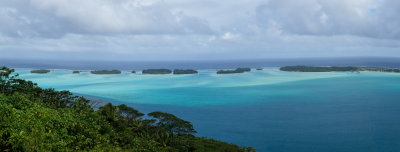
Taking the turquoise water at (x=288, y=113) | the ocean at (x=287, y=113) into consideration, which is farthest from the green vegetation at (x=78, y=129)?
the ocean at (x=287, y=113)

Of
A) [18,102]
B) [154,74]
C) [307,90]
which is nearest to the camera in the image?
[18,102]

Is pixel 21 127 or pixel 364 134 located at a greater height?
pixel 21 127

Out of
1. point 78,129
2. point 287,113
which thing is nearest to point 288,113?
point 287,113

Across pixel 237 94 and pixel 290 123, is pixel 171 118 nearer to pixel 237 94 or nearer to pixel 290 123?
pixel 290 123

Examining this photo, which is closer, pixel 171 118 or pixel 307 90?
pixel 171 118

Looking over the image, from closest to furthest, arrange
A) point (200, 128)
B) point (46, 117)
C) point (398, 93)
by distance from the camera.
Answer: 1. point (46, 117)
2. point (200, 128)
3. point (398, 93)

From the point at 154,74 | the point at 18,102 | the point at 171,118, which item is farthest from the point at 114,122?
the point at 154,74

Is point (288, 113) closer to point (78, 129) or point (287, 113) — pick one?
point (287, 113)

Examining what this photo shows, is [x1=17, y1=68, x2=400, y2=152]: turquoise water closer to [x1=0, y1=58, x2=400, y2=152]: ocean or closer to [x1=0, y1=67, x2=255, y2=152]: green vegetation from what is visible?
[x1=0, y1=58, x2=400, y2=152]: ocean

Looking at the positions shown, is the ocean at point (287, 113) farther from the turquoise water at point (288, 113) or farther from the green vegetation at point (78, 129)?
the green vegetation at point (78, 129)
